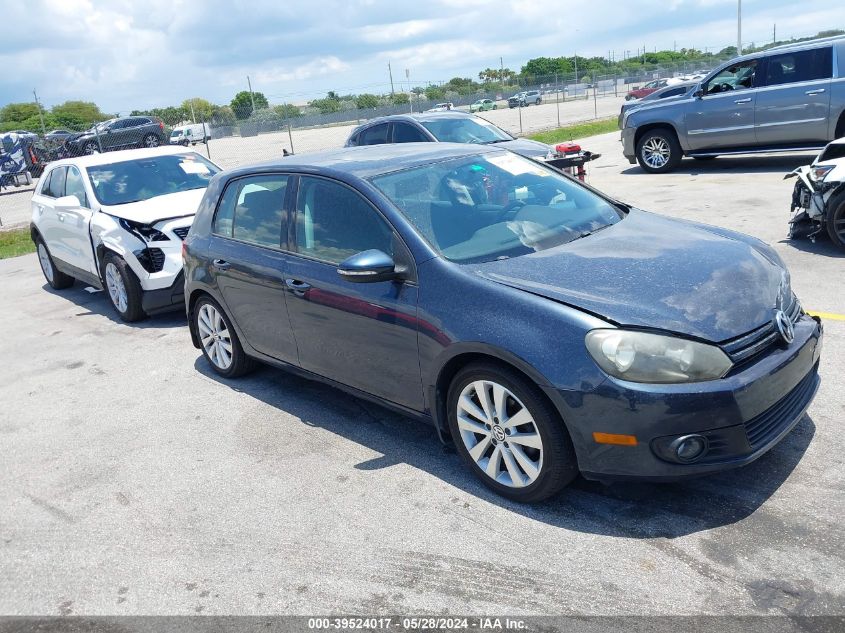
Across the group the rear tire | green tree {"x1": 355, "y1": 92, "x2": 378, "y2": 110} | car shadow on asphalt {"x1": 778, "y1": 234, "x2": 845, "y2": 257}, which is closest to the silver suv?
car shadow on asphalt {"x1": 778, "y1": 234, "x2": 845, "y2": 257}

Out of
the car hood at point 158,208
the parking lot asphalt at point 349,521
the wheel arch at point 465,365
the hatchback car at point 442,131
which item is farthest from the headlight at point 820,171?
the car hood at point 158,208

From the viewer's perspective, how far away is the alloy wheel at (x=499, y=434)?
3.51 m

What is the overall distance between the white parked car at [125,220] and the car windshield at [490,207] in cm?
398

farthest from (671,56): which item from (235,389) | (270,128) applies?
(235,389)

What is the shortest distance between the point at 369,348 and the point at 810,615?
242 cm

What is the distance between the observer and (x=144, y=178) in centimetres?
859

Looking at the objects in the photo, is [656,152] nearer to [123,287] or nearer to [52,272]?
[123,287]

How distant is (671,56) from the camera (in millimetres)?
101000

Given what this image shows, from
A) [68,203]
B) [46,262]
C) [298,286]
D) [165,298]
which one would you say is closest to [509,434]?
[298,286]

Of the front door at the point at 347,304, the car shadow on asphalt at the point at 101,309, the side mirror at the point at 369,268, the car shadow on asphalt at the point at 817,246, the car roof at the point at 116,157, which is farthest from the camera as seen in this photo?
the car roof at the point at 116,157

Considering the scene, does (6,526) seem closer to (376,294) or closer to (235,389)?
(235,389)

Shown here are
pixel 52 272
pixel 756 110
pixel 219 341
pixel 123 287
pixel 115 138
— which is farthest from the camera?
pixel 115 138

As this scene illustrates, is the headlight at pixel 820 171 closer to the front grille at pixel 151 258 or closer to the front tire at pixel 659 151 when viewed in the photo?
the front grille at pixel 151 258

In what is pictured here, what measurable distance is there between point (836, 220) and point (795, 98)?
605cm
